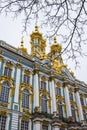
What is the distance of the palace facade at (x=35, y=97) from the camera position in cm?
2153

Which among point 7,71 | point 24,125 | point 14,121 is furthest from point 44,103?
point 7,71

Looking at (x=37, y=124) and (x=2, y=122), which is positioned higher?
(x=2, y=122)

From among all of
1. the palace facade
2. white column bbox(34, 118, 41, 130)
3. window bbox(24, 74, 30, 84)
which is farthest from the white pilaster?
window bbox(24, 74, 30, 84)

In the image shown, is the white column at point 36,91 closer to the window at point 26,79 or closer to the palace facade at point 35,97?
the palace facade at point 35,97

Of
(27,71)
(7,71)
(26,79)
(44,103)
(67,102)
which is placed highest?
(27,71)

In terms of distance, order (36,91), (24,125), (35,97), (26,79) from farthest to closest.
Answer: (26,79) → (36,91) → (35,97) → (24,125)

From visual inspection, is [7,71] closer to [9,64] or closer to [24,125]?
[9,64]

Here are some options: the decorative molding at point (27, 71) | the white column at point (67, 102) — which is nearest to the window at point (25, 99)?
the decorative molding at point (27, 71)

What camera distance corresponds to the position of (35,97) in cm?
2414

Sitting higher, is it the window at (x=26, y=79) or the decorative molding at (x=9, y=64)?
the decorative molding at (x=9, y=64)

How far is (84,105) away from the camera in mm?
31531

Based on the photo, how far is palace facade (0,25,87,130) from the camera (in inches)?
848

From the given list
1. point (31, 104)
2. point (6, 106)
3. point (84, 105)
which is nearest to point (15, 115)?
point (6, 106)

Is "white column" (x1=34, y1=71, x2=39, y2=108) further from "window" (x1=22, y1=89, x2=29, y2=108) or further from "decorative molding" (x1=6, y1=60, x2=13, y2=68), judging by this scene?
"decorative molding" (x1=6, y1=60, x2=13, y2=68)
